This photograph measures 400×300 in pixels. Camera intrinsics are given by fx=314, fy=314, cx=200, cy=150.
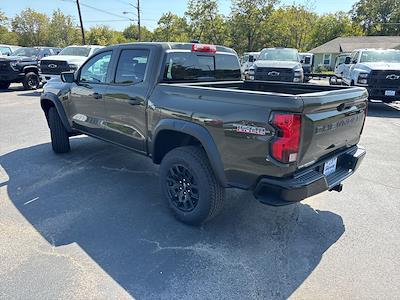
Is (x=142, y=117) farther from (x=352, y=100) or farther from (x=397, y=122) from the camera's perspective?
(x=397, y=122)

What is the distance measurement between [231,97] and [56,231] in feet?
7.38

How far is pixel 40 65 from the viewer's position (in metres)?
13.2

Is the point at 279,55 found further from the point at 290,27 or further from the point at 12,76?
the point at 290,27

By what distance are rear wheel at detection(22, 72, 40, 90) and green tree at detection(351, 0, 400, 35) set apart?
56671mm

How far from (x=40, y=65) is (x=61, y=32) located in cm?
6357

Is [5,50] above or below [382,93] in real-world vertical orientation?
above

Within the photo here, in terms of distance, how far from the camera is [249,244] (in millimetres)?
3082

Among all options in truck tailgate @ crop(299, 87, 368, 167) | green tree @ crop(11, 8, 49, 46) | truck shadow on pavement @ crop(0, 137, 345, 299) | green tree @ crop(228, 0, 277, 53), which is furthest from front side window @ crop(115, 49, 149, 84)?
green tree @ crop(11, 8, 49, 46)

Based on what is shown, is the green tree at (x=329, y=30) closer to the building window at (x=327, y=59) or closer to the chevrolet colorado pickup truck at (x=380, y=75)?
the building window at (x=327, y=59)

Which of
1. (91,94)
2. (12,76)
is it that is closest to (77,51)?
(12,76)

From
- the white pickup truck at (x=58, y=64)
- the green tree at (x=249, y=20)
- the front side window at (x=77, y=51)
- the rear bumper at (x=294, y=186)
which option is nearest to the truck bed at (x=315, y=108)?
the rear bumper at (x=294, y=186)

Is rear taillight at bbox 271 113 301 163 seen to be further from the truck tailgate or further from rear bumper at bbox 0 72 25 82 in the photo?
rear bumper at bbox 0 72 25 82

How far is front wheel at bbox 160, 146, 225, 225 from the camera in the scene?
10.2ft

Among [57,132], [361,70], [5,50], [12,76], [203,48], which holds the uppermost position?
[5,50]
